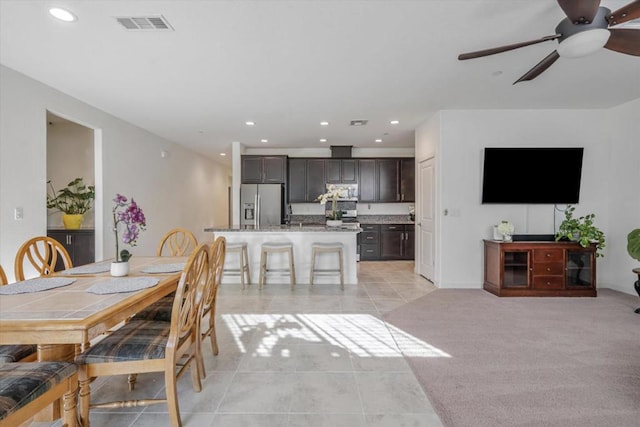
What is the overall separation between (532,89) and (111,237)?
19.6 feet

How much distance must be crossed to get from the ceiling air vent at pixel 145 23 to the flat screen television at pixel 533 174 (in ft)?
13.6

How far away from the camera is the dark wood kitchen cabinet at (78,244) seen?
168 inches

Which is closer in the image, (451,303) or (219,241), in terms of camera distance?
(219,241)

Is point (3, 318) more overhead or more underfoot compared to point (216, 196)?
more underfoot

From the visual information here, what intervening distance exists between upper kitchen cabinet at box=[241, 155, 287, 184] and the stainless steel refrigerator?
1.21ft

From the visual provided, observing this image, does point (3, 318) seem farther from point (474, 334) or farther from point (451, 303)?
point (451, 303)

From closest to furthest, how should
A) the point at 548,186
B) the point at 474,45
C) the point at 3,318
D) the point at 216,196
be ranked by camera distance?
1. the point at 3,318
2. the point at 474,45
3. the point at 548,186
4. the point at 216,196

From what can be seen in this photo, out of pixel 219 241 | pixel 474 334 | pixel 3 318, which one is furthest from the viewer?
pixel 474 334

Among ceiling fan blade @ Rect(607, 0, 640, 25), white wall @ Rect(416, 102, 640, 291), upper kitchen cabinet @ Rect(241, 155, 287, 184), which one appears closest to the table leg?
ceiling fan blade @ Rect(607, 0, 640, 25)

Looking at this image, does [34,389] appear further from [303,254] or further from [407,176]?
[407,176]

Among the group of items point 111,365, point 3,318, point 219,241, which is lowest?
point 111,365

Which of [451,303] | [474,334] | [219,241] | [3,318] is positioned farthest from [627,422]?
[3,318]

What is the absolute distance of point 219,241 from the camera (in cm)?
216

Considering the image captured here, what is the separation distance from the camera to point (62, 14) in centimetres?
225
